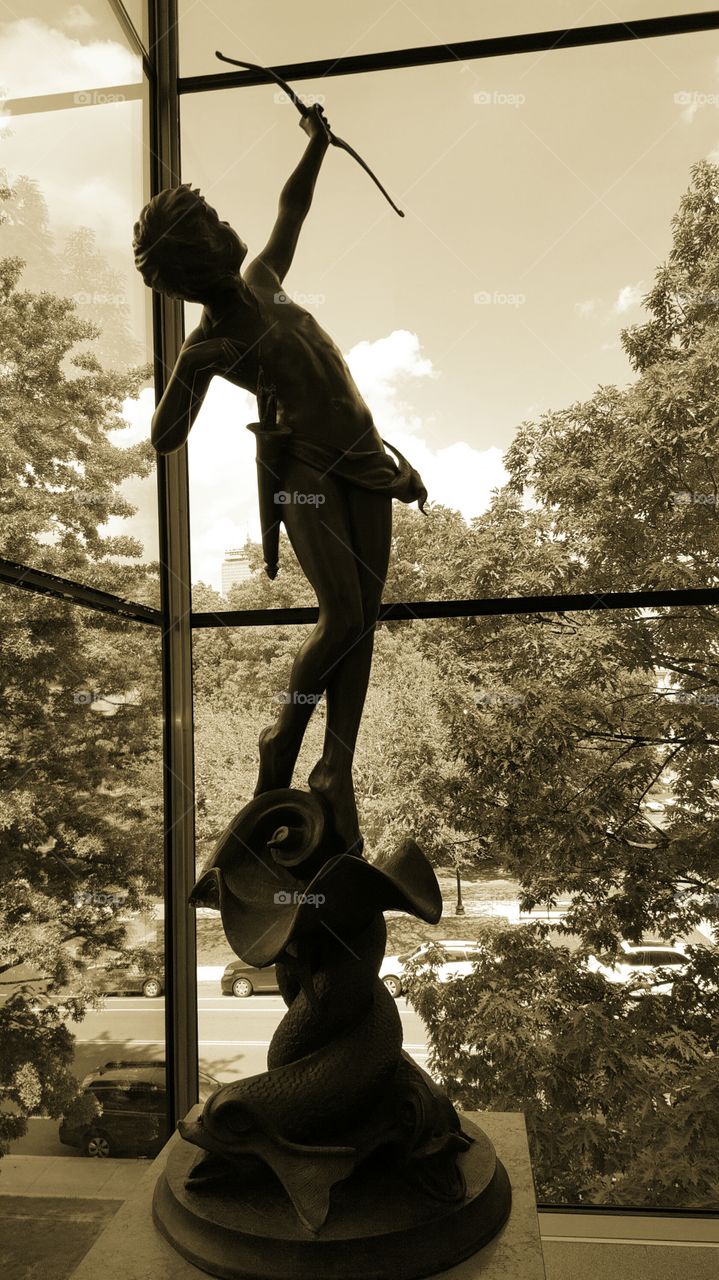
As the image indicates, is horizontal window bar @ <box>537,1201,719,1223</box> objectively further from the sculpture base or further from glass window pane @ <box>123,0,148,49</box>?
glass window pane @ <box>123,0,148,49</box>

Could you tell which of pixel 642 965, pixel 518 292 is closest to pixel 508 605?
pixel 518 292

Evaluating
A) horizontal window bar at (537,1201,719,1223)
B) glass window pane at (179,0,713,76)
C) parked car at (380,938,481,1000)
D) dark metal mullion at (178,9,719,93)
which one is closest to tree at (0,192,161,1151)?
parked car at (380,938,481,1000)

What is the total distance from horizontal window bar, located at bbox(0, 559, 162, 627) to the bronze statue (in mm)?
1141

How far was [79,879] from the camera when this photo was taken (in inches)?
161

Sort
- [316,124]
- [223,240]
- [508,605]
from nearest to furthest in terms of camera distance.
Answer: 1. [223,240]
2. [316,124]
3. [508,605]

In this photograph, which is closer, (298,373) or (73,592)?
(298,373)

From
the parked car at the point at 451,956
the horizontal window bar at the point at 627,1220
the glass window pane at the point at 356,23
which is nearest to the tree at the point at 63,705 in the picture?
the parked car at the point at 451,956

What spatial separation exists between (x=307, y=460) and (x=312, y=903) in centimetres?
122

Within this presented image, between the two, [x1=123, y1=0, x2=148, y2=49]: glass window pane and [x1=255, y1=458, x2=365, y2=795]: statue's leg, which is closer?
[x1=255, y1=458, x2=365, y2=795]: statue's leg

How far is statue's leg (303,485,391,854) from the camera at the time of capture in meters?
2.63

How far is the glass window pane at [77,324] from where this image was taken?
12.2ft

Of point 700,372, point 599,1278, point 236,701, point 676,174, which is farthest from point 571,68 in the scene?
point 599,1278

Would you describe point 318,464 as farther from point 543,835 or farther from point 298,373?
point 543,835

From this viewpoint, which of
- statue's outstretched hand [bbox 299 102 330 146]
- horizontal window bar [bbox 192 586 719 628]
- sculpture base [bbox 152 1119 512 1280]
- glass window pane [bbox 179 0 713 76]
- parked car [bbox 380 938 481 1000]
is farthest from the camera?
parked car [bbox 380 938 481 1000]
